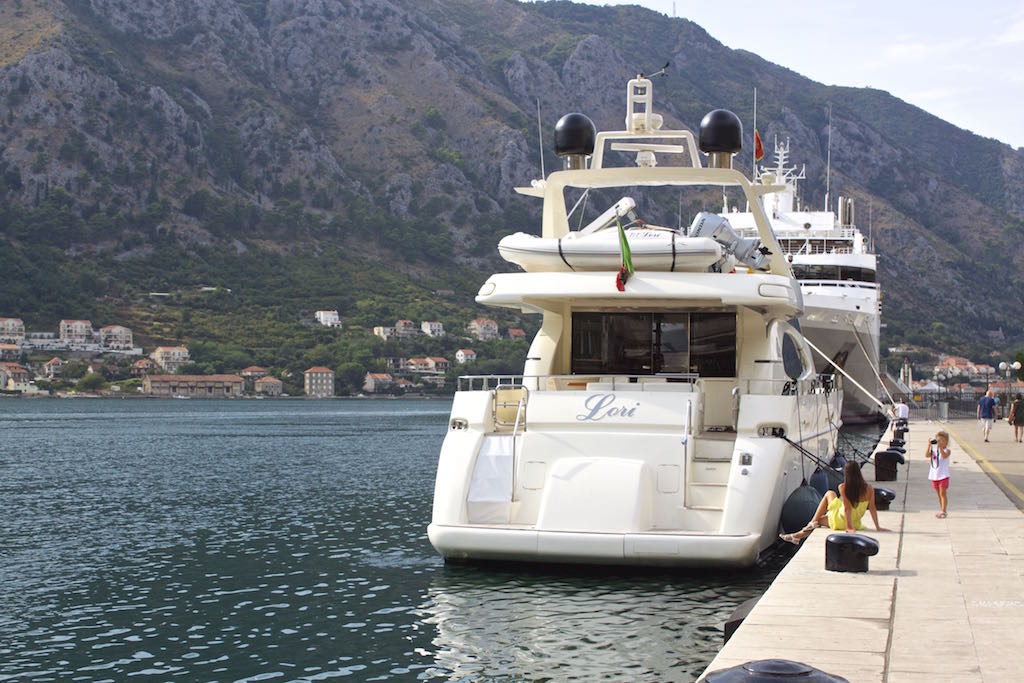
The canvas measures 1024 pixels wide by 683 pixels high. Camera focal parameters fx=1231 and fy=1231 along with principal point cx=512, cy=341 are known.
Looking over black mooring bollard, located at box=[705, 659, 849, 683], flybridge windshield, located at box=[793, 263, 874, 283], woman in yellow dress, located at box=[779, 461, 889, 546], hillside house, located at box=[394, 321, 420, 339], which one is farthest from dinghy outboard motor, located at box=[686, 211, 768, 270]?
hillside house, located at box=[394, 321, 420, 339]

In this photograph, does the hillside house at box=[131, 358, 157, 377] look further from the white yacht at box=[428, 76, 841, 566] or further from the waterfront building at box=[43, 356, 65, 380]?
the white yacht at box=[428, 76, 841, 566]

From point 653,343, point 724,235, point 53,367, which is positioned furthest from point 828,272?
point 53,367

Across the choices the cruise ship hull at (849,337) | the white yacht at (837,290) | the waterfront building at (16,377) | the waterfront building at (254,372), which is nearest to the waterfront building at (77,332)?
the waterfront building at (16,377)

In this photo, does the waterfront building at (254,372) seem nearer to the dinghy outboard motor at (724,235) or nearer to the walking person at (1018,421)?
the walking person at (1018,421)

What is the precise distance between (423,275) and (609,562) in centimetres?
15916

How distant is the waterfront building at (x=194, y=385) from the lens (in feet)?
508

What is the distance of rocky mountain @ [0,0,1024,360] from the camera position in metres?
157

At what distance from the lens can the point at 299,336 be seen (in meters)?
160

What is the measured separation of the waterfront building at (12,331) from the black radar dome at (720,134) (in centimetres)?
15587

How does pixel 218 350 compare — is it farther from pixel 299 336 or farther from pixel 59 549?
pixel 59 549

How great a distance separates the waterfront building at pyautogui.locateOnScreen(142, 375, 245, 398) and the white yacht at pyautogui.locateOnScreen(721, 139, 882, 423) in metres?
114

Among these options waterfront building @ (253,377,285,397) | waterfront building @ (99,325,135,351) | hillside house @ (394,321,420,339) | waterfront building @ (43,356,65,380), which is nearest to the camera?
waterfront building @ (99,325,135,351)

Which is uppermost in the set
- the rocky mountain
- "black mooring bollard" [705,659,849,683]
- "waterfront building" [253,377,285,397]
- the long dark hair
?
the rocky mountain

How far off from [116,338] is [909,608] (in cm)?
15703
